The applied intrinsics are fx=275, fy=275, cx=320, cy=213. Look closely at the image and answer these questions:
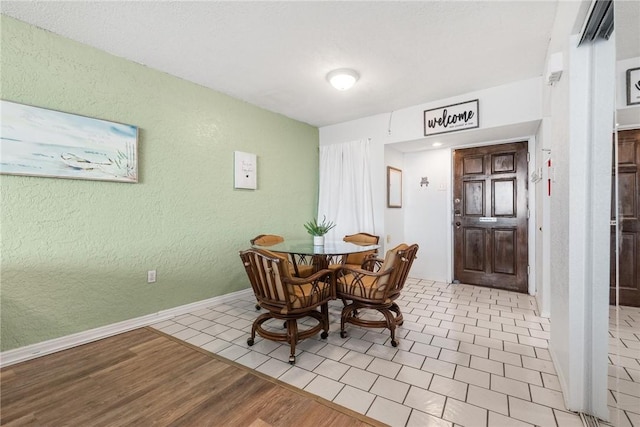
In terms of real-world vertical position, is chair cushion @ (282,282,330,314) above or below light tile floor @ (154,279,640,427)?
above

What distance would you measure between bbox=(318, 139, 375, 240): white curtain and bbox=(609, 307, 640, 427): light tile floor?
298 cm

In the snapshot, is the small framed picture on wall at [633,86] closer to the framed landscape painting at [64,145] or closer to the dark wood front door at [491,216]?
the dark wood front door at [491,216]

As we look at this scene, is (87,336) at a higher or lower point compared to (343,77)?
lower

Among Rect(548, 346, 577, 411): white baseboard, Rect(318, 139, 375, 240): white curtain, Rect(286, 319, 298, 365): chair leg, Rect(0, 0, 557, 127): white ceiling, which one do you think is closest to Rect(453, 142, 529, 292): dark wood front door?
Rect(0, 0, 557, 127): white ceiling

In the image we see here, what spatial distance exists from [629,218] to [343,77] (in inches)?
97.2

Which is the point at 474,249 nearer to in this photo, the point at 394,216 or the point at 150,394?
the point at 394,216

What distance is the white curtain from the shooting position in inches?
171

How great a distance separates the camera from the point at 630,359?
1.30m

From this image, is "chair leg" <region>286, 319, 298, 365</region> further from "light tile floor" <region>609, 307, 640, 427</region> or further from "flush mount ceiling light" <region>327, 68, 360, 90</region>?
"flush mount ceiling light" <region>327, 68, 360, 90</region>

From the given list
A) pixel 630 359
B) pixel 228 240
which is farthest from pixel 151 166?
pixel 630 359

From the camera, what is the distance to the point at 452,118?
3570 millimetres

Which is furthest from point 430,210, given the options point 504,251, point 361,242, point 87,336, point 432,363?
point 87,336

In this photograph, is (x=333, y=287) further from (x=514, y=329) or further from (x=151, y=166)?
(x=151, y=166)

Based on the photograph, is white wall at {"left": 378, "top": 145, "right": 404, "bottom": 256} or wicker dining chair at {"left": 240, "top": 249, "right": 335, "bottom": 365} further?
white wall at {"left": 378, "top": 145, "right": 404, "bottom": 256}
